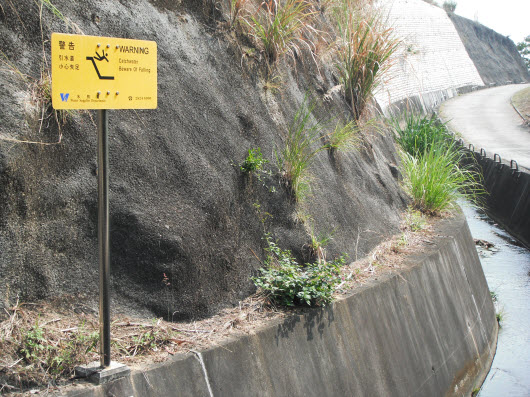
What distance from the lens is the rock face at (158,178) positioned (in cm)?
326

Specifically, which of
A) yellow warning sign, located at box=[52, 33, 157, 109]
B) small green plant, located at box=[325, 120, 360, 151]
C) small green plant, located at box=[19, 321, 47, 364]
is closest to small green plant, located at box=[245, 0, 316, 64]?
small green plant, located at box=[325, 120, 360, 151]

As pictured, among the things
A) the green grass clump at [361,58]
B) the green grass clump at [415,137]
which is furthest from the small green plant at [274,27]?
the green grass clump at [415,137]

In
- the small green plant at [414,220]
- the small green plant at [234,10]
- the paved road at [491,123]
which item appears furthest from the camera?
the paved road at [491,123]

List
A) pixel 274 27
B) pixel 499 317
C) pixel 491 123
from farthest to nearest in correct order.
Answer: pixel 491 123, pixel 499 317, pixel 274 27

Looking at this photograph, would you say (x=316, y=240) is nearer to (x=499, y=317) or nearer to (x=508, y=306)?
(x=499, y=317)

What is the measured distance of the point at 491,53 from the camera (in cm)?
4897

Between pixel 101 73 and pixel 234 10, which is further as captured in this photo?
pixel 234 10

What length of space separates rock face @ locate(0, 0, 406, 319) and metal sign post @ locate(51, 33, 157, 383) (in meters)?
0.54

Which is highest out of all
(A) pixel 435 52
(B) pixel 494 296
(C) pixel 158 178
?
(A) pixel 435 52

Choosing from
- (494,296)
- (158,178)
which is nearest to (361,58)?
(158,178)

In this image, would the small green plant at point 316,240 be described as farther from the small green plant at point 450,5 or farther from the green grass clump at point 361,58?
the small green plant at point 450,5

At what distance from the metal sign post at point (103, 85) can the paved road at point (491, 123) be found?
51.7 feet

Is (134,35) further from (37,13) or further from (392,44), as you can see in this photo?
(392,44)

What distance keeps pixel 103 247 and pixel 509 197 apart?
523 inches
